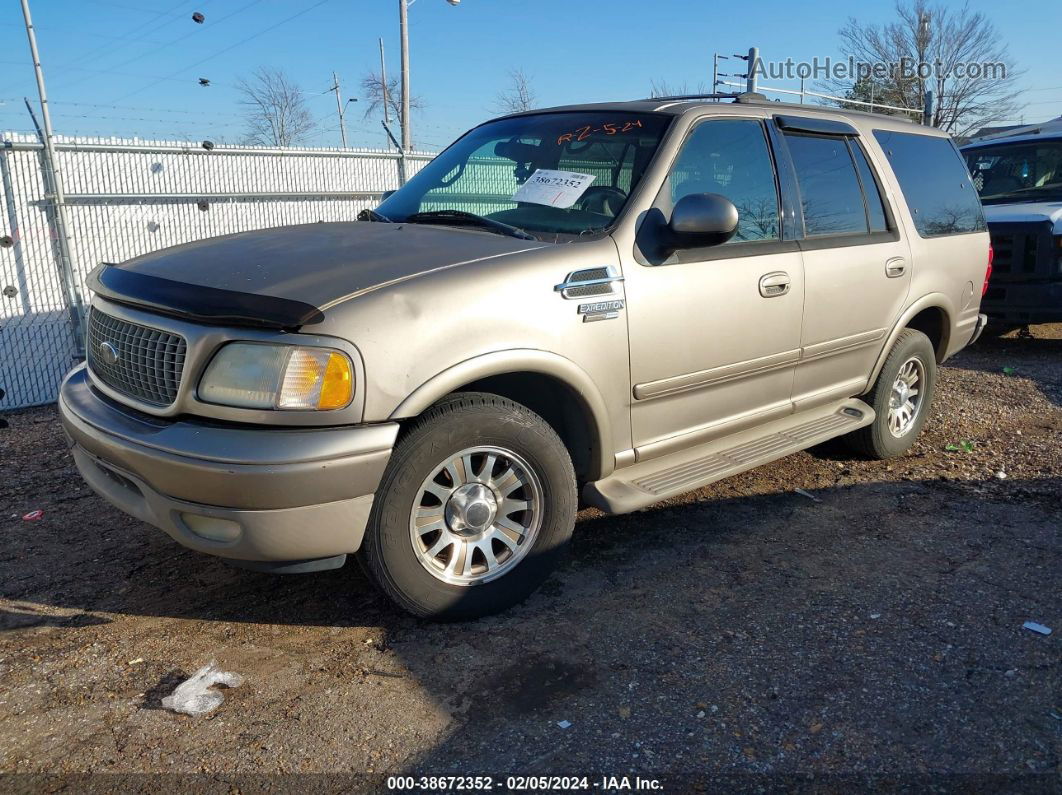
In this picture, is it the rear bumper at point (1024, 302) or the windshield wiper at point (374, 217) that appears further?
the rear bumper at point (1024, 302)

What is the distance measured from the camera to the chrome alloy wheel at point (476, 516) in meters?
3.10

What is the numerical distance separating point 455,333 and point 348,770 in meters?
1.39

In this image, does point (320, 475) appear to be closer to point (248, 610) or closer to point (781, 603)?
point (248, 610)

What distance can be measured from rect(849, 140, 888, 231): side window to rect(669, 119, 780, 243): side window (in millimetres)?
847

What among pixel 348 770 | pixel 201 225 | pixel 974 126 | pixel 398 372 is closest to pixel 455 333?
pixel 398 372

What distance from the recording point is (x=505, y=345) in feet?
10.1

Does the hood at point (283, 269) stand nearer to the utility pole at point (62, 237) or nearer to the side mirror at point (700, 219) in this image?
the side mirror at point (700, 219)

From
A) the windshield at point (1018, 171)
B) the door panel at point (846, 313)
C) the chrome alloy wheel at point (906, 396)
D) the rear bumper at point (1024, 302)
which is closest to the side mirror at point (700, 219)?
the door panel at point (846, 313)

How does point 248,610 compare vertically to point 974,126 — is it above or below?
below

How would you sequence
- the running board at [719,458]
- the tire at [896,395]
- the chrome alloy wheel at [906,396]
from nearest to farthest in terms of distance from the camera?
the running board at [719,458]
the tire at [896,395]
the chrome alloy wheel at [906,396]

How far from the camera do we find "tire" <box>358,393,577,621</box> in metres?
2.95

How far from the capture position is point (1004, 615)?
3375 mm

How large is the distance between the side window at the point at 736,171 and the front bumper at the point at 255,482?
1.88 metres

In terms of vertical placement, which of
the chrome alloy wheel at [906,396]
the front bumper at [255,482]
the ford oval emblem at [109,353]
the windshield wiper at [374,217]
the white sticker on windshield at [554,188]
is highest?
the white sticker on windshield at [554,188]
